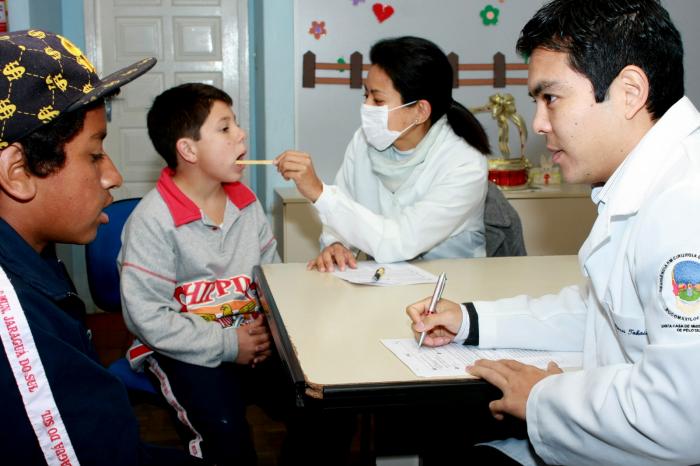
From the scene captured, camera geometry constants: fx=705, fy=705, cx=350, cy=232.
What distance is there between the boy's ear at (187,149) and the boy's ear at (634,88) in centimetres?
123

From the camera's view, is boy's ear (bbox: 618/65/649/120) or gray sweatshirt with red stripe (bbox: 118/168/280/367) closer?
boy's ear (bbox: 618/65/649/120)

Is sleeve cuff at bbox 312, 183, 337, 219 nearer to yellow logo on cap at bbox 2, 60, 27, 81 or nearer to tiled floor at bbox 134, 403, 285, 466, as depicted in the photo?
tiled floor at bbox 134, 403, 285, 466

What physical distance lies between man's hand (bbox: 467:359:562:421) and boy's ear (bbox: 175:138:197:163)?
111 centimetres

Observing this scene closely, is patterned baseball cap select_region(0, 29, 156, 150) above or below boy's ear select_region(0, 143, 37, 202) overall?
above

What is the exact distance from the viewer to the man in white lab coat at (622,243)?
881 millimetres

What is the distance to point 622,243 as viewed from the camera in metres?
1.04

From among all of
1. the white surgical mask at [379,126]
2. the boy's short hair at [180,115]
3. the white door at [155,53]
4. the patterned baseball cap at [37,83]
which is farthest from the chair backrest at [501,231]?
the white door at [155,53]

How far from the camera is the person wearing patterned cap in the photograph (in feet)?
2.86

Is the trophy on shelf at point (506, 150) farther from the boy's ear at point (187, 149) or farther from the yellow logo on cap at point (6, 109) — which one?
the yellow logo on cap at point (6, 109)

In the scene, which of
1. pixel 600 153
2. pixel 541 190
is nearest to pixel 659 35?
pixel 600 153

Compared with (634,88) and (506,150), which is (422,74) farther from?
(506,150)

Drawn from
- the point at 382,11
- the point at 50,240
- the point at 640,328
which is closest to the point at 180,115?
the point at 50,240

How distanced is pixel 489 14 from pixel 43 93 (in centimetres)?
329

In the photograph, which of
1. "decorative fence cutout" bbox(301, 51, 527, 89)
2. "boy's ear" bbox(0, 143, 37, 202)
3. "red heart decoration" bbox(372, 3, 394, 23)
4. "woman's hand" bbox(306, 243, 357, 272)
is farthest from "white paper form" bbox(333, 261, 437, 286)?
"red heart decoration" bbox(372, 3, 394, 23)
